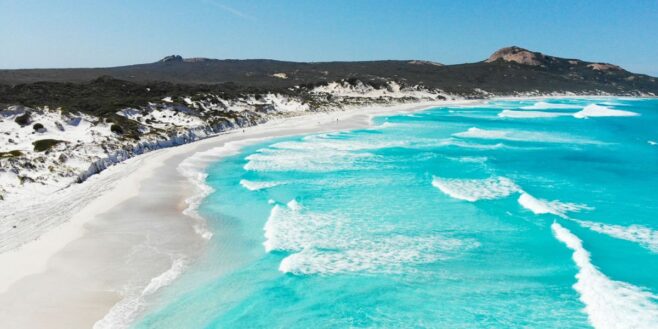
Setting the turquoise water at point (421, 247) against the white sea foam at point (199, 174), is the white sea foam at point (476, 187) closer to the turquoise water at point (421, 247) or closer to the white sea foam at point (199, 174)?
the turquoise water at point (421, 247)

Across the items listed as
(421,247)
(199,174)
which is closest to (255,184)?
(199,174)

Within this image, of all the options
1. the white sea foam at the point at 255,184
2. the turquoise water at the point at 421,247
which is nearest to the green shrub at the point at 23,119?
the turquoise water at the point at 421,247

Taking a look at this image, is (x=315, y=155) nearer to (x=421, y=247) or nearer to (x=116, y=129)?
(x=116, y=129)

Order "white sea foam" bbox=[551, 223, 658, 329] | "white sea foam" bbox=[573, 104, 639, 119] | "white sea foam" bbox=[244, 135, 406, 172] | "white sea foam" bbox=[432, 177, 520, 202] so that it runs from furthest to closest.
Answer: "white sea foam" bbox=[573, 104, 639, 119], "white sea foam" bbox=[244, 135, 406, 172], "white sea foam" bbox=[432, 177, 520, 202], "white sea foam" bbox=[551, 223, 658, 329]

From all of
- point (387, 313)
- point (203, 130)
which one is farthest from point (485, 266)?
point (203, 130)

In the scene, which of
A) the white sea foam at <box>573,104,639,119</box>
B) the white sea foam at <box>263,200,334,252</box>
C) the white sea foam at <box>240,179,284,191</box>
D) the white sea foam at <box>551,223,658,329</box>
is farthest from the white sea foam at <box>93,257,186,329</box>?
the white sea foam at <box>573,104,639,119</box>

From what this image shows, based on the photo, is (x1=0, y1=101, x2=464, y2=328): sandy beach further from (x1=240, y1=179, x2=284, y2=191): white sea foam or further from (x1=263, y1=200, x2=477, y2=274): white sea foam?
(x1=263, y1=200, x2=477, y2=274): white sea foam
